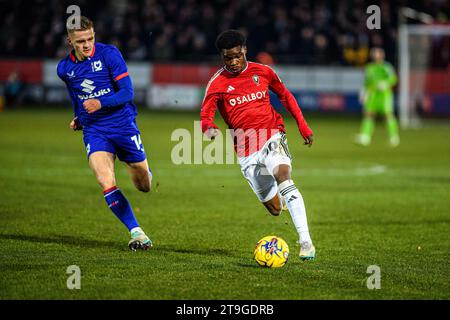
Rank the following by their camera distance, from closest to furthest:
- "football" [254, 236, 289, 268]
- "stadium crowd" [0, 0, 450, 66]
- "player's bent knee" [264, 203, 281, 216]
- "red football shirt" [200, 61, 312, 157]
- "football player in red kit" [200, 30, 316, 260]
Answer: "football" [254, 236, 289, 268]
"football player in red kit" [200, 30, 316, 260]
"red football shirt" [200, 61, 312, 157]
"player's bent knee" [264, 203, 281, 216]
"stadium crowd" [0, 0, 450, 66]

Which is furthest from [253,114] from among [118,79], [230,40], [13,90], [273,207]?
[13,90]

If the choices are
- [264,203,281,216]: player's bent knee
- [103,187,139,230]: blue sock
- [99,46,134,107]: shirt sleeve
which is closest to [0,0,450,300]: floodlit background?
[103,187,139,230]: blue sock

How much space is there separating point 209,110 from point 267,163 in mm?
806

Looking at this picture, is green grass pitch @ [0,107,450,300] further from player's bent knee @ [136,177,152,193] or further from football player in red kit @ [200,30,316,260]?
football player in red kit @ [200,30,316,260]

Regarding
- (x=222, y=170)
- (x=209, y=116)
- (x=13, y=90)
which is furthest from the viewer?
(x=13, y=90)

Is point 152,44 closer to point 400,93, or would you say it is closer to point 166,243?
point 400,93

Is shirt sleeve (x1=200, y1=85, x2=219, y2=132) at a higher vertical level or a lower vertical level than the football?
higher

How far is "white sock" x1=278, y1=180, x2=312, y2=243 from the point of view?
8.50 meters

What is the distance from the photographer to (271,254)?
8.10 m

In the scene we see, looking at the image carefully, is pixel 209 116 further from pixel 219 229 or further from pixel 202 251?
pixel 219 229

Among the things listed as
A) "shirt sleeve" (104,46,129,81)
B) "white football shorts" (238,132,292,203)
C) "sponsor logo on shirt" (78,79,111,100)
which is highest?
"shirt sleeve" (104,46,129,81)

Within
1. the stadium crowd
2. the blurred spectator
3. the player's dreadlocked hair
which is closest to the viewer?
the player's dreadlocked hair

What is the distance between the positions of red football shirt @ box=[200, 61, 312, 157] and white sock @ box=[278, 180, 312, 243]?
0.60 metres

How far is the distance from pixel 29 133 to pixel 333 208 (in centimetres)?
1446
